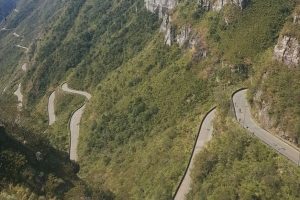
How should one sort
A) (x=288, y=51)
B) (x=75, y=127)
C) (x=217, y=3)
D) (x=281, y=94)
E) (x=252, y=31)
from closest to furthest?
(x=281, y=94) → (x=288, y=51) → (x=252, y=31) → (x=217, y=3) → (x=75, y=127)

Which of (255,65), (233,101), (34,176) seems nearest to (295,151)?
(233,101)

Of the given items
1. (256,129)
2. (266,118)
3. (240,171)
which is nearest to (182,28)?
(266,118)

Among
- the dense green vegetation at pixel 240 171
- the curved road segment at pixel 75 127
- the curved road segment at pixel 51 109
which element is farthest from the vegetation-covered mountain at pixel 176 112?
the curved road segment at pixel 51 109

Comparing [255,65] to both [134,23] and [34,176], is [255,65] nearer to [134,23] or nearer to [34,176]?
[34,176]

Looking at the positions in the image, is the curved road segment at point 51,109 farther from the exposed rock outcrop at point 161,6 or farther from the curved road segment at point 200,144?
the curved road segment at point 200,144

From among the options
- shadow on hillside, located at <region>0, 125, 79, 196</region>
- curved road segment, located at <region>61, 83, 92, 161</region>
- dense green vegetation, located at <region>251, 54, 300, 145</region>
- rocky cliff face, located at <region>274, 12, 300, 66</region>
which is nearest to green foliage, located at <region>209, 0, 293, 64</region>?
rocky cliff face, located at <region>274, 12, 300, 66</region>

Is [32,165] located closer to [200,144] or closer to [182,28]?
[200,144]
